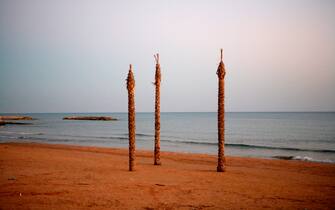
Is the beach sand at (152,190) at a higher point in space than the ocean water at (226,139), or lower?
higher

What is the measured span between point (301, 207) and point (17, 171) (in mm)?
13374

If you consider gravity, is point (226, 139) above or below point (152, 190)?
below

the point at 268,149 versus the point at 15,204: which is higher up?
the point at 15,204

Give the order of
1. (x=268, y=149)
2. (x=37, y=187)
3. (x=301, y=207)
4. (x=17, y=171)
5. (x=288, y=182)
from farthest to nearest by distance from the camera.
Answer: (x=268, y=149) < (x=17, y=171) < (x=288, y=182) < (x=37, y=187) < (x=301, y=207)

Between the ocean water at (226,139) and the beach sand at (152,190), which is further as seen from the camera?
the ocean water at (226,139)

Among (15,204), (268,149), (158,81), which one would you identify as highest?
(158,81)

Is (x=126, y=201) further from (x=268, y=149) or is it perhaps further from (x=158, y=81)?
(x=268, y=149)

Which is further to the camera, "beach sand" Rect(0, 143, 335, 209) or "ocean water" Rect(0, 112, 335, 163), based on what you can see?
"ocean water" Rect(0, 112, 335, 163)

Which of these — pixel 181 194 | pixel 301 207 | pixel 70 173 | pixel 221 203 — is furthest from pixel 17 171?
pixel 301 207

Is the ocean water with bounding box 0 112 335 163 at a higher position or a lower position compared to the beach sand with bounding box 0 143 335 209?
lower

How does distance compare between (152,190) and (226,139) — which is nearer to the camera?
(152,190)

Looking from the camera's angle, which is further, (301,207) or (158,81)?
(158,81)

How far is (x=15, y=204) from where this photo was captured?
891 cm

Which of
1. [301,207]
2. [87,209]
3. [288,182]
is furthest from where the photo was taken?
[288,182]
